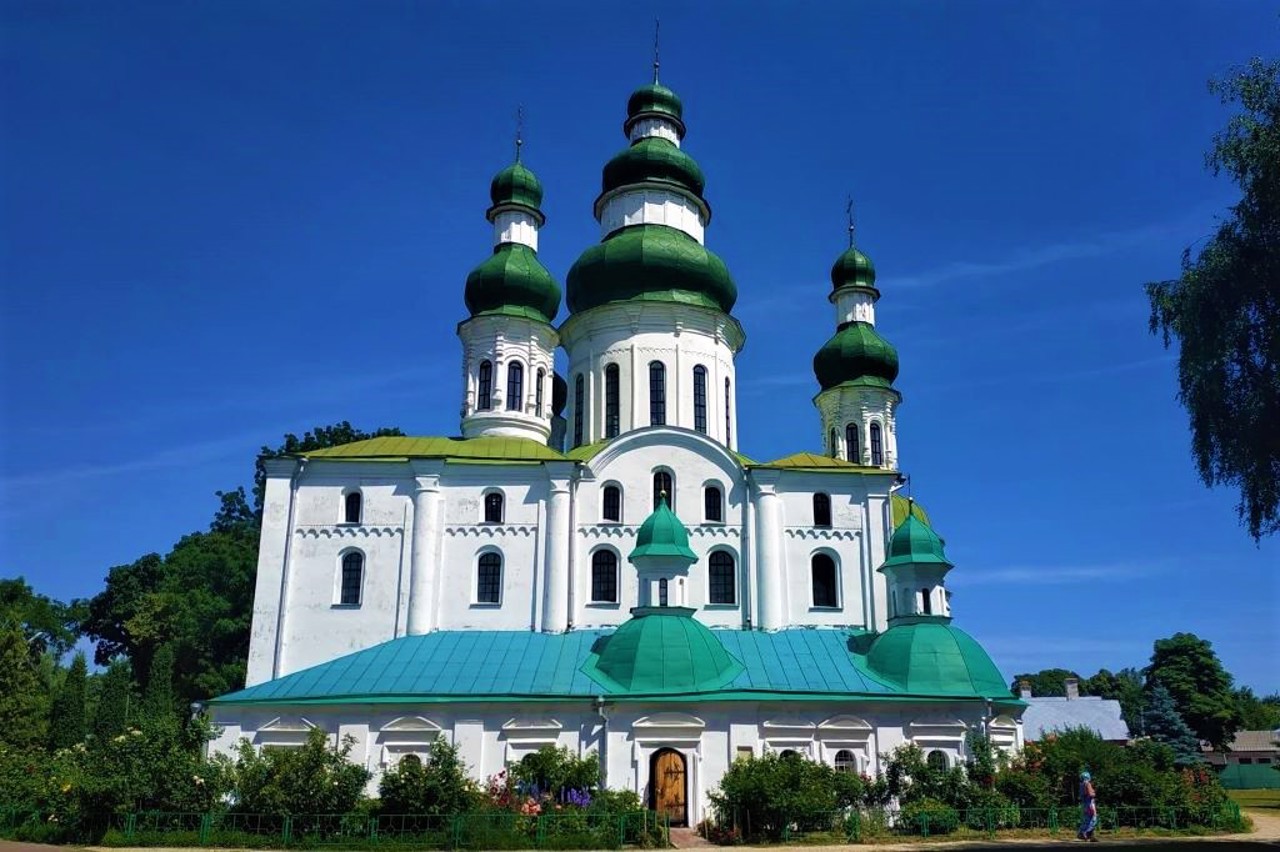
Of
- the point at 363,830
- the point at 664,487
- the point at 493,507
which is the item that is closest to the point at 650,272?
the point at 664,487

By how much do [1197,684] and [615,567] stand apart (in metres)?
45.5

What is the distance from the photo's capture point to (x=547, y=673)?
23.8 meters

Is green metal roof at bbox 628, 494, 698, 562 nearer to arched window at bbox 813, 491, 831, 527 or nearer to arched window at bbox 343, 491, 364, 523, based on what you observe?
arched window at bbox 813, 491, 831, 527

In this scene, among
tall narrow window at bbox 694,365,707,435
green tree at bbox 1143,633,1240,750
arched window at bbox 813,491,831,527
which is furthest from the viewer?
green tree at bbox 1143,633,1240,750

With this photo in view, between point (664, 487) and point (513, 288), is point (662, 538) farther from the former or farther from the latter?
point (513, 288)

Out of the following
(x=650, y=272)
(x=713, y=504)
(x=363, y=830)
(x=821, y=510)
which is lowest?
(x=363, y=830)

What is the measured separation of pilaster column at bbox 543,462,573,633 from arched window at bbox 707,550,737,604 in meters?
3.83

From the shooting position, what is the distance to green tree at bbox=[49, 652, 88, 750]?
34.7 meters

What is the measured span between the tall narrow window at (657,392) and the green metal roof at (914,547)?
25.4 ft

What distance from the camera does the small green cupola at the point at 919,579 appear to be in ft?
83.5

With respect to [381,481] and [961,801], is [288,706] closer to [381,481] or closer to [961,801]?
[381,481]

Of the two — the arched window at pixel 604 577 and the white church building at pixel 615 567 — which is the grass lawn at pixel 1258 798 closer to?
the white church building at pixel 615 567

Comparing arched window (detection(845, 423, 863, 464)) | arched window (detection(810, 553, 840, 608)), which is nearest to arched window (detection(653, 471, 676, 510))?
arched window (detection(810, 553, 840, 608))

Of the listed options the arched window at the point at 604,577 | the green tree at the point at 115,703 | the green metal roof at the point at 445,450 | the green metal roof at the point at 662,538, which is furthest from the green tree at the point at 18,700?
the green metal roof at the point at 662,538
